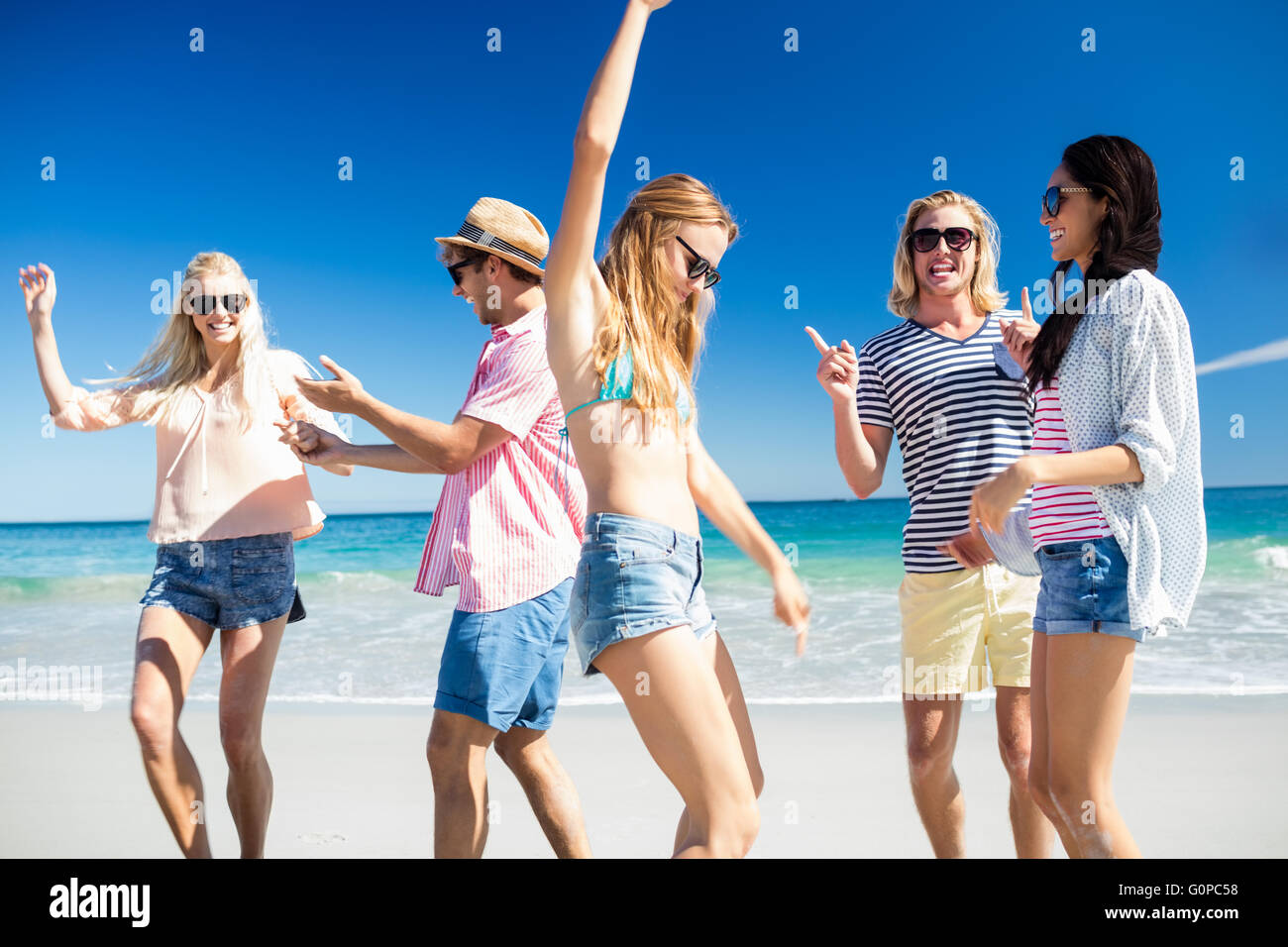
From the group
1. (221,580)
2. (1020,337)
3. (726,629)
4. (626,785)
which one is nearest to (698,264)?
(1020,337)

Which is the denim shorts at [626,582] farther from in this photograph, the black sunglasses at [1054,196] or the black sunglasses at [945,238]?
the black sunglasses at [945,238]

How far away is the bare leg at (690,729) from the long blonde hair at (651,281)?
1.75 feet

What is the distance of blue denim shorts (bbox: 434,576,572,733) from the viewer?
2.68 meters

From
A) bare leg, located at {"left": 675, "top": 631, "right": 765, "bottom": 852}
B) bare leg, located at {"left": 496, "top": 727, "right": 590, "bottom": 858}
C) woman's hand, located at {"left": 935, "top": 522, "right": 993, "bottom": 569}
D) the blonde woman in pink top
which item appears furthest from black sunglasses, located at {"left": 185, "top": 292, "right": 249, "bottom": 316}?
woman's hand, located at {"left": 935, "top": 522, "right": 993, "bottom": 569}

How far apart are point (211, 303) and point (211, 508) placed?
0.66 m

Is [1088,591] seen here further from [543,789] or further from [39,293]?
[39,293]

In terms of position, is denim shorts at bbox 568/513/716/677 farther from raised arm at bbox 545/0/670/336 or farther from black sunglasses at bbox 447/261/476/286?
black sunglasses at bbox 447/261/476/286

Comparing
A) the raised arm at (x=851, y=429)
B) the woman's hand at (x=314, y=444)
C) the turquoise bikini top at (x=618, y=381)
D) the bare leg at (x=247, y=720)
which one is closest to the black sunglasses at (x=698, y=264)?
the turquoise bikini top at (x=618, y=381)

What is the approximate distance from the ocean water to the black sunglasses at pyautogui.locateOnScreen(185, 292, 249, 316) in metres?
4.83

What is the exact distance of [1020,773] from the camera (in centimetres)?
302

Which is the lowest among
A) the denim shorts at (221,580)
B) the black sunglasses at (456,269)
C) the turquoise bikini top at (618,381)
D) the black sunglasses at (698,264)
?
the denim shorts at (221,580)

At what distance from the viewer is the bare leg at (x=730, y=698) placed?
2.47 meters

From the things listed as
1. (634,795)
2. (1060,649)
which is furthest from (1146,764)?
(1060,649)

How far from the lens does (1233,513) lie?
101 ft
